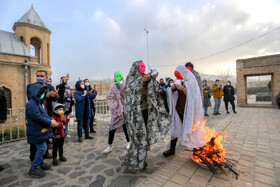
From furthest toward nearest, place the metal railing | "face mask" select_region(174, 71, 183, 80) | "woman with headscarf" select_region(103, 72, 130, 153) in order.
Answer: the metal railing < "woman with headscarf" select_region(103, 72, 130, 153) < "face mask" select_region(174, 71, 183, 80)

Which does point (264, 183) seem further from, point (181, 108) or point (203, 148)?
point (181, 108)

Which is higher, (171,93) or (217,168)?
(171,93)

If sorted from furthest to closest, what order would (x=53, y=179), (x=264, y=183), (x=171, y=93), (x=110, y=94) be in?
1. (x=110, y=94)
2. (x=171, y=93)
3. (x=53, y=179)
4. (x=264, y=183)

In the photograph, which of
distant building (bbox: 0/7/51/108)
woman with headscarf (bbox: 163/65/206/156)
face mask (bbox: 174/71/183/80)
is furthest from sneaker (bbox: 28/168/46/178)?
distant building (bbox: 0/7/51/108)

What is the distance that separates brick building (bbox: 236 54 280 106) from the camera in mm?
12023

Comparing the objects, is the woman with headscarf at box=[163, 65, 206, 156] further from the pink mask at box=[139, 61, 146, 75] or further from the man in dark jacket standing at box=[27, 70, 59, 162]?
the man in dark jacket standing at box=[27, 70, 59, 162]

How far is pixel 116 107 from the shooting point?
365 centimetres

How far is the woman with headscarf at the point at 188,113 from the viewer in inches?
103

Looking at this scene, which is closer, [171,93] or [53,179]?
[53,179]

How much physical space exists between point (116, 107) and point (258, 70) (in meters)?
14.5

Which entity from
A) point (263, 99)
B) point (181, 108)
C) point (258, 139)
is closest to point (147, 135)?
point (181, 108)

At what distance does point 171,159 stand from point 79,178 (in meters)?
1.87

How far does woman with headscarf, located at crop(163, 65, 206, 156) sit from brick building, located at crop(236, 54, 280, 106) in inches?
528

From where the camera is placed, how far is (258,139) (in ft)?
14.0
